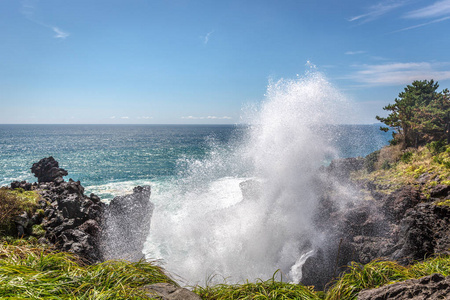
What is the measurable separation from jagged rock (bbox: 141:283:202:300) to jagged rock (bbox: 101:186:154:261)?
8.22 m

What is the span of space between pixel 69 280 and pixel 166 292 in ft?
4.28

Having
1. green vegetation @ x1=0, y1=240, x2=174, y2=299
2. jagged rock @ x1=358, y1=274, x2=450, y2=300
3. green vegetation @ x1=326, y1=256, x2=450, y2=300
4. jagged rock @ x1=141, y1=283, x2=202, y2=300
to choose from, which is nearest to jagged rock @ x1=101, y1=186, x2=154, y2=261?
green vegetation @ x1=0, y1=240, x2=174, y2=299

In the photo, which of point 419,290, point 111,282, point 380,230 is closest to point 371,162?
point 380,230

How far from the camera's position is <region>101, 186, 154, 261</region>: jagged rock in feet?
40.7

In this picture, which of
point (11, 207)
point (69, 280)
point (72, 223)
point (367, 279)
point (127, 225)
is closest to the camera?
point (69, 280)

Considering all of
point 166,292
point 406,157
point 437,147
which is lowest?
point 166,292

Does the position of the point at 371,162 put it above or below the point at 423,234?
above

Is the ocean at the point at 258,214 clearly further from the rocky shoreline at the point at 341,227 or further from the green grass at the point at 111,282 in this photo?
the green grass at the point at 111,282

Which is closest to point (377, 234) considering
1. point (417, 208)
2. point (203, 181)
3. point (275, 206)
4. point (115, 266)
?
point (417, 208)

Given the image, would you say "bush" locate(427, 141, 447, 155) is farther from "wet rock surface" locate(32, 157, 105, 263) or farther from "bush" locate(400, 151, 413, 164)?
"wet rock surface" locate(32, 157, 105, 263)

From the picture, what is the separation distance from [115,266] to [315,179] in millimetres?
15098

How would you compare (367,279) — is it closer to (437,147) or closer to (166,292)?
(166,292)

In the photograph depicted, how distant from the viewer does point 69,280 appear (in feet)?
10.9

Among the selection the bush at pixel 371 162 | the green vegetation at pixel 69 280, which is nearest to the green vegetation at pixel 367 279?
the green vegetation at pixel 69 280
